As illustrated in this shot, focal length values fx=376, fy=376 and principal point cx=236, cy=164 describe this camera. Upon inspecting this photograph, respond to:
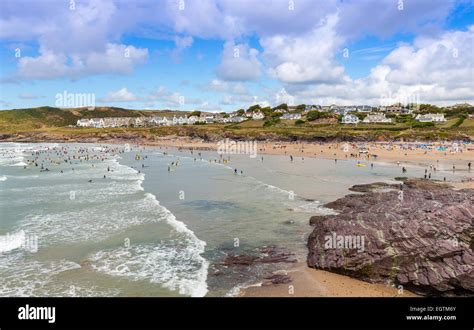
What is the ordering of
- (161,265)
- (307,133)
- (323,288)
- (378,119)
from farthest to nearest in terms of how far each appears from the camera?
(378,119) < (307,133) < (161,265) < (323,288)

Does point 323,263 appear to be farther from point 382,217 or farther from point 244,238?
point 244,238

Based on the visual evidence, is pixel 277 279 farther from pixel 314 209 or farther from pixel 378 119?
pixel 378 119

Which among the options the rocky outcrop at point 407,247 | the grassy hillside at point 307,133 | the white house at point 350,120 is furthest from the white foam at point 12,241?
the white house at point 350,120

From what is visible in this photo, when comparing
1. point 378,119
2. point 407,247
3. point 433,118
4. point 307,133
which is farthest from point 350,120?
point 407,247

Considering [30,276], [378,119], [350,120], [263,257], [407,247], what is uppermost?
[378,119]

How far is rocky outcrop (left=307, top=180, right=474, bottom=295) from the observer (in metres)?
13.6

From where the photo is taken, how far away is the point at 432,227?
1484 centimetres

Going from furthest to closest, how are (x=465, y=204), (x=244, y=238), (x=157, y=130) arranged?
(x=157, y=130) → (x=244, y=238) → (x=465, y=204)

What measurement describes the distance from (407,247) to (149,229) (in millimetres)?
14842

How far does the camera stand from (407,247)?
14.8m

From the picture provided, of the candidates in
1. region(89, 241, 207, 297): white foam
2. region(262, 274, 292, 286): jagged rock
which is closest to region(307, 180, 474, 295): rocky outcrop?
region(262, 274, 292, 286): jagged rock

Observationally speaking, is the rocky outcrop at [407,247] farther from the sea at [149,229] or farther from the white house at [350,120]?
the white house at [350,120]
